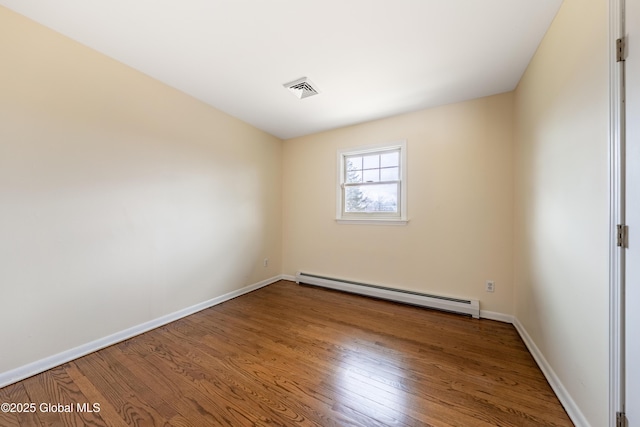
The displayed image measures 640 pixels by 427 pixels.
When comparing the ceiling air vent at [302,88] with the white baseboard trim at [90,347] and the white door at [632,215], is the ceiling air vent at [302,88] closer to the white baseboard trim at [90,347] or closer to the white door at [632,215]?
the white door at [632,215]

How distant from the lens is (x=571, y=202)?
1323 mm

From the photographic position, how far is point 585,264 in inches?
46.9

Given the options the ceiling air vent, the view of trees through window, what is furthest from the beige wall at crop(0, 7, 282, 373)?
the view of trees through window

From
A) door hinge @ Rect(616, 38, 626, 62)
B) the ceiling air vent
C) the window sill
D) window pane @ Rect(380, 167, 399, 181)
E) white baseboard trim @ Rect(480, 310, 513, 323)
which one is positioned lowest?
white baseboard trim @ Rect(480, 310, 513, 323)

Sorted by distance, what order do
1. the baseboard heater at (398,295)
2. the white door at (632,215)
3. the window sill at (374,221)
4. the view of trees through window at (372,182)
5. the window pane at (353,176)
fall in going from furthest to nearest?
the window pane at (353,176), the view of trees through window at (372,182), the window sill at (374,221), the baseboard heater at (398,295), the white door at (632,215)

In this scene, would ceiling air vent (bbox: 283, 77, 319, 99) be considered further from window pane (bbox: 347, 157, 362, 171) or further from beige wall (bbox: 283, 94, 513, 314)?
window pane (bbox: 347, 157, 362, 171)

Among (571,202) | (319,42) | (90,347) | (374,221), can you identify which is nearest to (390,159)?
(374,221)

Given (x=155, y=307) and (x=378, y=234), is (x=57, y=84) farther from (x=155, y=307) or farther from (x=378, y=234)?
(x=378, y=234)

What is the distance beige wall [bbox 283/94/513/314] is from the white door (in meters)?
1.66

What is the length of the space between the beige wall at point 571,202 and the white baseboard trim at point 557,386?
37 mm

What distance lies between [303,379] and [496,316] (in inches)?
87.6

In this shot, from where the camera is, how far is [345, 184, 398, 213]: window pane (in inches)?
123

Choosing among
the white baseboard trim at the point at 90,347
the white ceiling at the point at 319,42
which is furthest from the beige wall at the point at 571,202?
the white baseboard trim at the point at 90,347

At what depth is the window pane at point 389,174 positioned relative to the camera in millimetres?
3098
